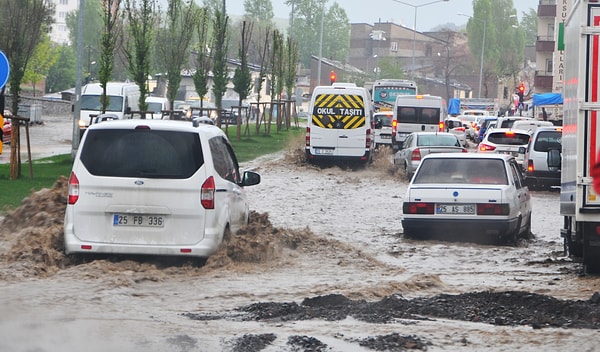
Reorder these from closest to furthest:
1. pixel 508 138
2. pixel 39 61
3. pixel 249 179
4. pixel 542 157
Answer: pixel 249 179, pixel 542 157, pixel 508 138, pixel 39 61

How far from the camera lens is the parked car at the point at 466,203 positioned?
16.6 m

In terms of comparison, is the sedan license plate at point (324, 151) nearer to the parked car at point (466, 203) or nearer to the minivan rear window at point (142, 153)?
the parked car at point (466, 203)

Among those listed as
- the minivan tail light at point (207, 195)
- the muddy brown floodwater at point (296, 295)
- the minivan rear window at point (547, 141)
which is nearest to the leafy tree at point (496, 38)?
the minivan rear window at point (547, 141)

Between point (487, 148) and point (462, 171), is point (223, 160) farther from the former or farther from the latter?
point (487, 148)

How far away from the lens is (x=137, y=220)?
12094mm

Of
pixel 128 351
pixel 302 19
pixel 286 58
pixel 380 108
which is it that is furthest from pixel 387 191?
pixel 302 19

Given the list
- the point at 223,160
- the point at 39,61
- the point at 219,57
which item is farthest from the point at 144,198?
the point at 39,61

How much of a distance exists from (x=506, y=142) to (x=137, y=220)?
2462 centimetres

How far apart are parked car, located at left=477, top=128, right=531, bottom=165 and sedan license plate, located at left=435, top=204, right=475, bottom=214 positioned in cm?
1845

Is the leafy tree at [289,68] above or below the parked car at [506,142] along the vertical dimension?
above

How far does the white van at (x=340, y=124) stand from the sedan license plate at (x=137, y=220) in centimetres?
2416

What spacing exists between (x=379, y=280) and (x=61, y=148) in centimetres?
3207

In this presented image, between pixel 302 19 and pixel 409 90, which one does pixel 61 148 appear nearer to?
pixel 409 90

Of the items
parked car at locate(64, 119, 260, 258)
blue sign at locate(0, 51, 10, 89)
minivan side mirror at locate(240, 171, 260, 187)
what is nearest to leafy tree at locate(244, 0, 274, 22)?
blue sign at locate(0, 51, 10, 89)
